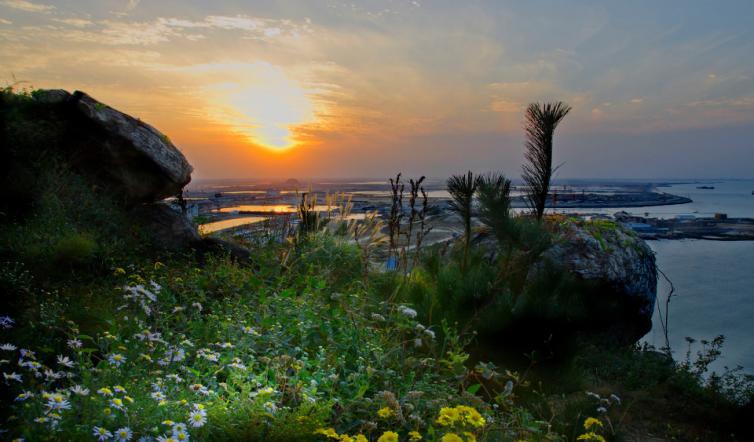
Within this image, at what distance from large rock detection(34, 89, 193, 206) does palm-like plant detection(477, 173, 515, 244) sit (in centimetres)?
530

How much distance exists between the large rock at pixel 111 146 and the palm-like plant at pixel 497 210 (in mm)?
5300

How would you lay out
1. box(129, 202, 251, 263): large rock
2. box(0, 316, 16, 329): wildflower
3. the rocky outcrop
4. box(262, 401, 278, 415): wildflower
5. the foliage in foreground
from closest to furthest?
the foliage in foreground
box(262, 401, 278, 415): wildflower
box(0, 316, 16, 329): wildflower
box(129, 202, 251, 263): large rock
the rocky outcrop

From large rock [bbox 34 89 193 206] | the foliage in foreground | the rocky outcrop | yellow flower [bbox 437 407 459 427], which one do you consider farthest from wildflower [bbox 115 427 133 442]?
large rock [bbox 34 89 193 206]

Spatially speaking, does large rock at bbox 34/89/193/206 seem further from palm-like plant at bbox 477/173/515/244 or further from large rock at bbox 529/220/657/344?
large rock at bbox 529/220/657/344

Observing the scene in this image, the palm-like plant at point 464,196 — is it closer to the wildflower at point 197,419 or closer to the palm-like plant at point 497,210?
the palm-like plant at point 497,210

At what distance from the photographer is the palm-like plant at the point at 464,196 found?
5379 mm

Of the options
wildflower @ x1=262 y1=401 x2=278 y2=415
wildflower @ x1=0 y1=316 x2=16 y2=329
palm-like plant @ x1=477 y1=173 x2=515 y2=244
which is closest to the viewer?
wildflower @ x1=262 y1=401 x2=278 y2=415

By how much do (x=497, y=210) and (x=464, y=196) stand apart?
0.90 meters

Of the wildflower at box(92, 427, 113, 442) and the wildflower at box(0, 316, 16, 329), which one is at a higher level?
the wildflower at box(0, 316, 16, 329)

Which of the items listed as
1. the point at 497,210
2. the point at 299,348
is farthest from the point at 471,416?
the point at 497,210

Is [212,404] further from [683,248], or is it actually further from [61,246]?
[683,248]

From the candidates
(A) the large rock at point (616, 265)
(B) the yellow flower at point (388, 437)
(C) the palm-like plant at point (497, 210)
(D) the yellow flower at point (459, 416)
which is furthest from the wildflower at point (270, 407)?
(A) the large rock at point (616, 265)

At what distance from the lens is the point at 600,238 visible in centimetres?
780

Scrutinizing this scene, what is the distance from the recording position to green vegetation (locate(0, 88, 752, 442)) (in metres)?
2.20
